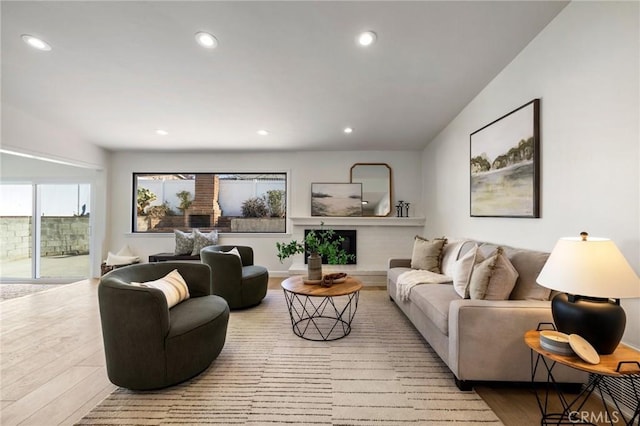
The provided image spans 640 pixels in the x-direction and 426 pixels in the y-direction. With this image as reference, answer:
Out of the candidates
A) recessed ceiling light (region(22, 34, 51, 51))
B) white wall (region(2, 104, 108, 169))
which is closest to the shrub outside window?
white wall (region(2, 104, 108, 169))

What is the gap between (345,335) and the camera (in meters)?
2.76

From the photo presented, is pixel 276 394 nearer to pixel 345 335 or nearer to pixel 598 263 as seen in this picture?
pixel 345 335

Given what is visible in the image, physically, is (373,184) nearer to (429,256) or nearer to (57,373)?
(429,256)

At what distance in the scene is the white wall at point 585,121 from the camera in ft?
5.22

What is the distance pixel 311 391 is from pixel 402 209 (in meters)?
4.15

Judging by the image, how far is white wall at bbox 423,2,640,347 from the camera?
159 cm

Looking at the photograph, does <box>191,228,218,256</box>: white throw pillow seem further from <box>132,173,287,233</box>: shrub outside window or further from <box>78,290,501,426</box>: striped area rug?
<box>78,290,501,426</box>: striped area rug

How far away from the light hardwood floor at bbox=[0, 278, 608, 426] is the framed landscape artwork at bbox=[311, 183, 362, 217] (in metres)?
3.71

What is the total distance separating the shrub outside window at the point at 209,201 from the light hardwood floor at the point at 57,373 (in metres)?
2.43

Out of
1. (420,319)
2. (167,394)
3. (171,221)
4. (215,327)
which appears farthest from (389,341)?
(171,221)

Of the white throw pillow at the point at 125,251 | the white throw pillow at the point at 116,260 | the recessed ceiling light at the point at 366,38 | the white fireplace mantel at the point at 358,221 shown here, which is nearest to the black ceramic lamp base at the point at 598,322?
the recessed ceiling light at the point at 366,38

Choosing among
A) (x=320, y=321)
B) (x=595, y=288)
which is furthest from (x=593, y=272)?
(x=320, y=321)

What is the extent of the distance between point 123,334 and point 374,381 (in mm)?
1776

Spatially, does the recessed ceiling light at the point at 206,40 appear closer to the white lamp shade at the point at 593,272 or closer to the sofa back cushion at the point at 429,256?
the white lamp shade at the point at 593,272
